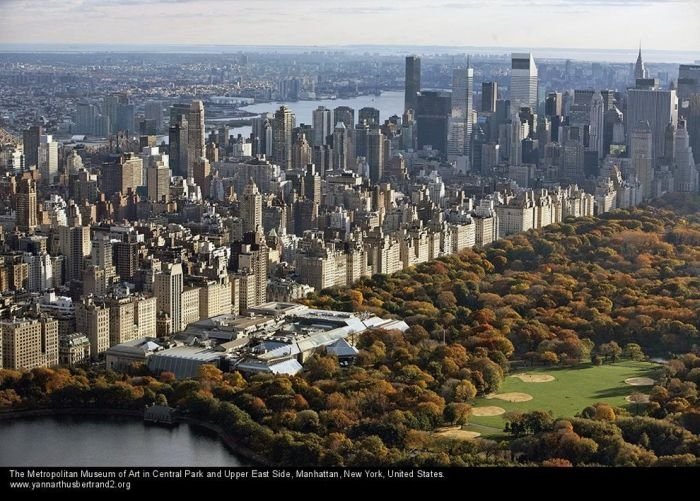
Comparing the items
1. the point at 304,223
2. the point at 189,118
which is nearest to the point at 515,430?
the point at 304,223

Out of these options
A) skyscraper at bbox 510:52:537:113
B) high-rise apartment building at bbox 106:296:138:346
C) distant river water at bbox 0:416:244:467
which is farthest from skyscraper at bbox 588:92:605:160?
distant river water at bbox 0:416:244:467

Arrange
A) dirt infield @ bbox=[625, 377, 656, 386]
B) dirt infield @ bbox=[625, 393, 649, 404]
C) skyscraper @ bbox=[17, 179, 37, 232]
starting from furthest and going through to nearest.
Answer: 1. skyscraper @ bbox=[17, 179, 37, 232]
2. dirt infield @ bbox=[625, 377, 656, 386]
3. dirt infield @ bbox=[625, 393, 649, 404]

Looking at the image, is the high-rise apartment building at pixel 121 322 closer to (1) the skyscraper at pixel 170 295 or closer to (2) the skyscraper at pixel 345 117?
(1) the skyscraper at pixel 170 295

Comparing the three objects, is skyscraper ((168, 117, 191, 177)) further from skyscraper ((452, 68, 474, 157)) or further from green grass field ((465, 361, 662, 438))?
green grass field ((465, 361, 662, 438))

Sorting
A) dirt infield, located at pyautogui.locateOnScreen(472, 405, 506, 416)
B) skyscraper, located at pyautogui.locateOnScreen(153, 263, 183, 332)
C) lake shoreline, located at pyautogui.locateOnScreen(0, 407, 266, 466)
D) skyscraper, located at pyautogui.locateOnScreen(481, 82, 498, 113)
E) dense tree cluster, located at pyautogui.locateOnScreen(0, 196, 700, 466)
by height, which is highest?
skyscraper, located at pyautogui.locateOnScreen(481, 82, 498, 113)

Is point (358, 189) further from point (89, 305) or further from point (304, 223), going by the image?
point (89, 305)

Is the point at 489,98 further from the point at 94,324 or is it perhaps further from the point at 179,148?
the point at 94,324

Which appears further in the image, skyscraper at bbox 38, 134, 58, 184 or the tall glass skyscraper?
the tall glass skyscraper
